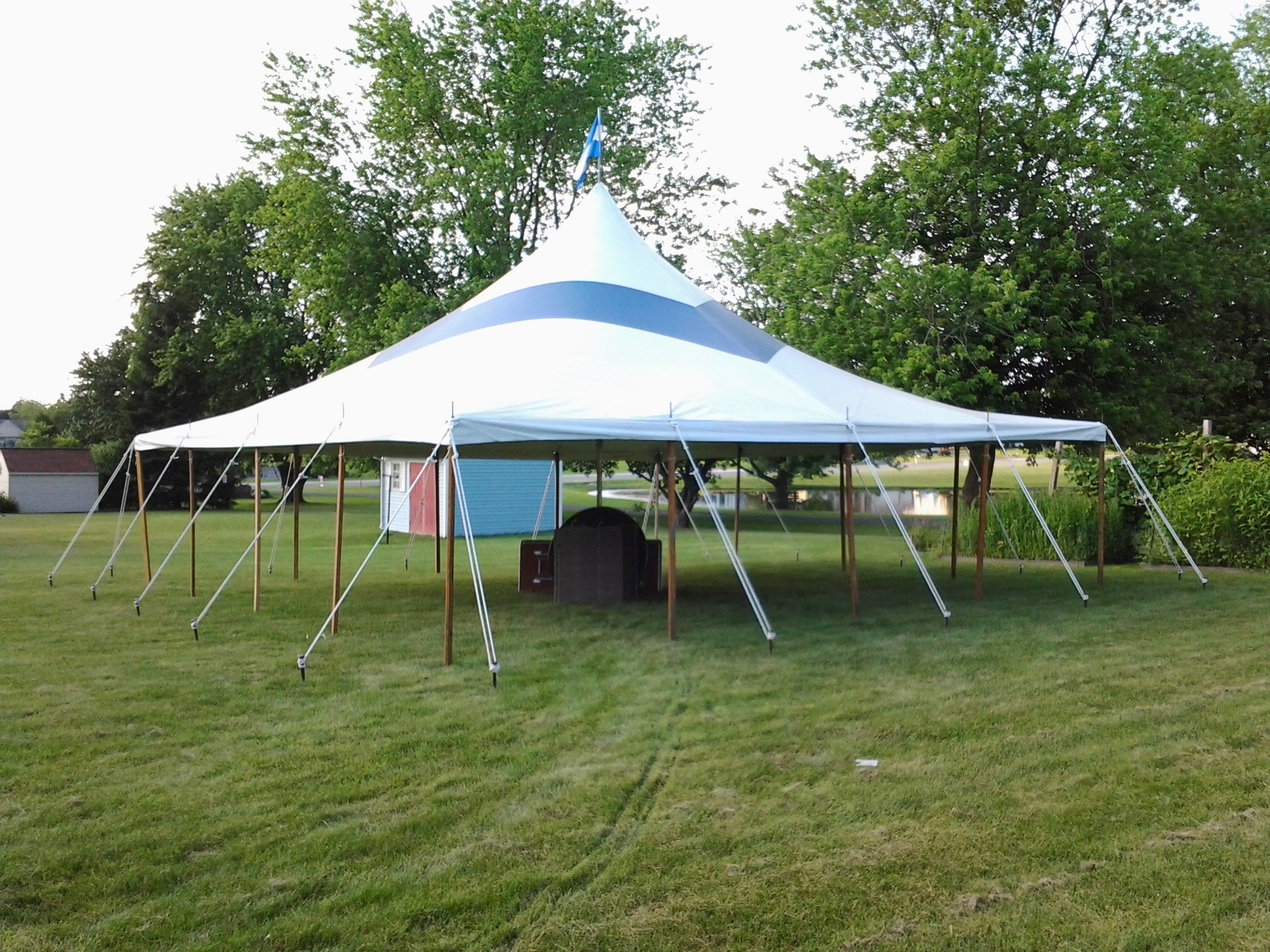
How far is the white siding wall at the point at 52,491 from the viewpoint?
29.3 meters

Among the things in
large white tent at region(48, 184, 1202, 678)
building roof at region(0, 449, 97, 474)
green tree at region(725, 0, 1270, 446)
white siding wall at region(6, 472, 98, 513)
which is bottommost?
white siding wall at region(6, 472, 98, 513)

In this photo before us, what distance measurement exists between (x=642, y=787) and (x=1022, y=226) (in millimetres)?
13872

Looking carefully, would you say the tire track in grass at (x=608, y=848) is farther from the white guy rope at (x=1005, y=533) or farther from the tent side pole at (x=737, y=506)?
the white guy rope at (x=1005, y=533)

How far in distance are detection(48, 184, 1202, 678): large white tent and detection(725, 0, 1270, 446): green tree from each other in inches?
229

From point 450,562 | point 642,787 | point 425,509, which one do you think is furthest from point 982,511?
point 425,509

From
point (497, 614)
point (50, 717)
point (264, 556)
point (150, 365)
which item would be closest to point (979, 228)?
point (497, 614)

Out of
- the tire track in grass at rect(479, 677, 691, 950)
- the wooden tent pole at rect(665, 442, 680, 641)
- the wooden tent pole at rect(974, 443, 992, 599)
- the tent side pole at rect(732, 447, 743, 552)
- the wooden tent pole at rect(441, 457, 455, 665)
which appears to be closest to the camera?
the tire track in grass at rect(479, 677, 691, 950)

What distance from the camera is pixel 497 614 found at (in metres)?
9.54

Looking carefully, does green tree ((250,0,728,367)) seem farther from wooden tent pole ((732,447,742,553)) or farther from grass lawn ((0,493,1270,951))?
grass lawn ((0,493,1270,951))

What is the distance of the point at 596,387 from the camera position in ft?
27.1

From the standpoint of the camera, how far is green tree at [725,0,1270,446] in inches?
616

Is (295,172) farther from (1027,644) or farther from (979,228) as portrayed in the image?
(1027,644)

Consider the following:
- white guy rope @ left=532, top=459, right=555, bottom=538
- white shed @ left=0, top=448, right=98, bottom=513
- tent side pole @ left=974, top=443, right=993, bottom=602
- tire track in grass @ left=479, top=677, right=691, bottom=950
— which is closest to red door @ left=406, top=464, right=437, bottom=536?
white guy rope @ left=532, top=459, right=555, bottom=538

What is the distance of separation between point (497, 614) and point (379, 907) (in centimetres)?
621
